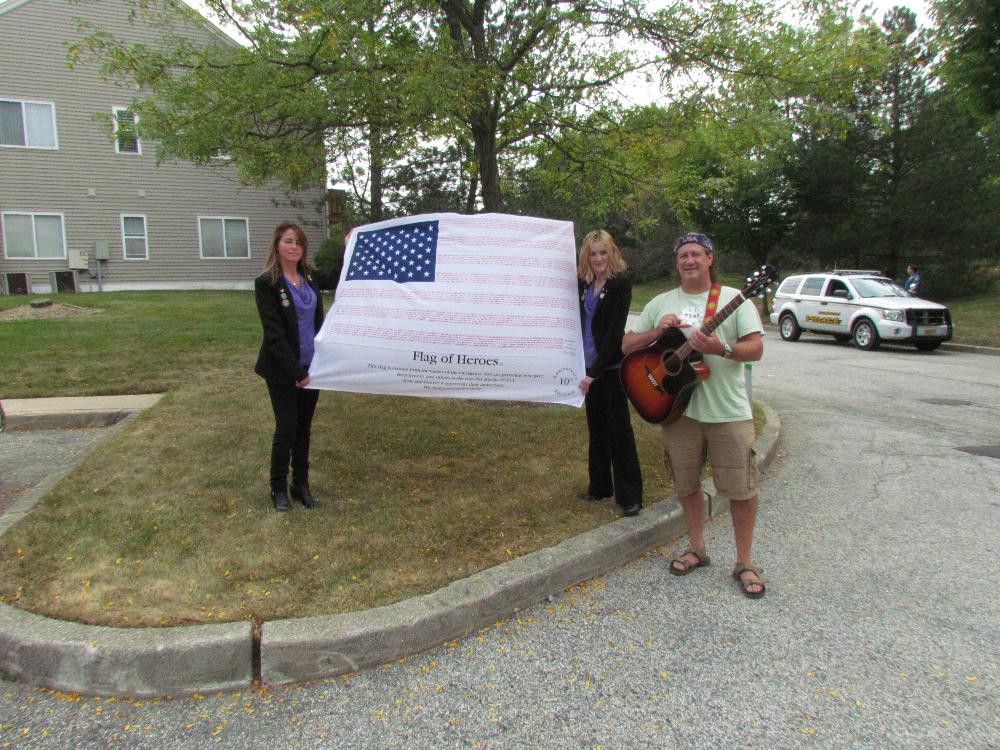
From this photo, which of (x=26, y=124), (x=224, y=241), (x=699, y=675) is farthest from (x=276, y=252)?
(x=26, y=124)

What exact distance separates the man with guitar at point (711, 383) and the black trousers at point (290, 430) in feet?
7.33

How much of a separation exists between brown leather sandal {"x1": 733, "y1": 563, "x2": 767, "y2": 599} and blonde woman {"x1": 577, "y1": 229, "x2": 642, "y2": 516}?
2.60ft

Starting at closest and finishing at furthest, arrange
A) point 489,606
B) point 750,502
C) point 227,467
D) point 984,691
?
point 984,691
point 489,606
point 750,502
point 227,467

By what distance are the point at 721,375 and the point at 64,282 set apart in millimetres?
22329

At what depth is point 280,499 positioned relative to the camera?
4.45 meters

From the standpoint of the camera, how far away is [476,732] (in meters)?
2.59

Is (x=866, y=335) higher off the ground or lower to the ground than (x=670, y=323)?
lower

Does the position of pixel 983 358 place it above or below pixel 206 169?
below

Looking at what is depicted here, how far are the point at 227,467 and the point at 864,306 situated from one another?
15.4m

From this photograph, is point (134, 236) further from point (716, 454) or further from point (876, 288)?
point (716, 454)

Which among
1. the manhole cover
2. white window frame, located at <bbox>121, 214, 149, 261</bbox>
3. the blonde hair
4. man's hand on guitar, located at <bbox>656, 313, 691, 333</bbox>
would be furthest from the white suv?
white window frame, located at <bbox>121, 214, 149, 261</bbox>

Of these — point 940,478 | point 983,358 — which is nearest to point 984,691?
point 940,478

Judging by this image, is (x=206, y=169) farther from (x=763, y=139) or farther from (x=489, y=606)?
(x=489, y=606)

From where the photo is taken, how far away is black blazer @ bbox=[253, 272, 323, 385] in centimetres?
418
